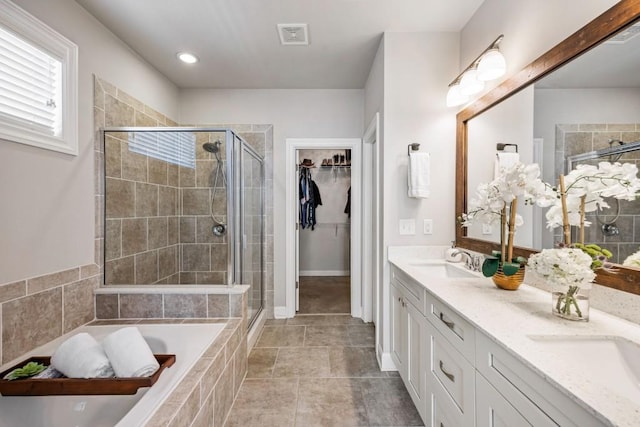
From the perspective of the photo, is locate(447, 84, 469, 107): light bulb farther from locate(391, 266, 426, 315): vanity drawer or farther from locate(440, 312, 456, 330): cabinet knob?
locate(440, 312, 456, 330): cabinet knob

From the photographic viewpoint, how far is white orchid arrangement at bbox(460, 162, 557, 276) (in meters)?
1.27

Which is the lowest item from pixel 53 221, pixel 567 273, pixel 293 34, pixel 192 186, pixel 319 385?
pixel 319 385

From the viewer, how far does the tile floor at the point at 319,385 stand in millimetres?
1732

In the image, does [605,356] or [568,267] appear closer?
[605,356]

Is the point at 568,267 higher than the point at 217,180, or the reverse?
the point at 217,180

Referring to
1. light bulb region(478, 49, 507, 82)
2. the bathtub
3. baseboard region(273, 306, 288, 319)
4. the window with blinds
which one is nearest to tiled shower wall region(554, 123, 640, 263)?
light bulb region(478, 49, 507, 82)

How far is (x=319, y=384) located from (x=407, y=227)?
1.36m

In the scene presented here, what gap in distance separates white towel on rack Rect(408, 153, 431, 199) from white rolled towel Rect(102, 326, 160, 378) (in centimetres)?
193

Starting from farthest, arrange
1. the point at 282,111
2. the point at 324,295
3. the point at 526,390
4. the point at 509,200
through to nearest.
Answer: the point at 324,295 → the point at 282,111 → the point at 509,200 → the point at 526,390

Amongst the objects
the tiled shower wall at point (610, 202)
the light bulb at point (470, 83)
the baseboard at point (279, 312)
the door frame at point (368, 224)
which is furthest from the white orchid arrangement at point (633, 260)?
the baseboard at point (279, 312)

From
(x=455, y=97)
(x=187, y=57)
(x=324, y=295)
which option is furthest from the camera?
(x=324, y=295)

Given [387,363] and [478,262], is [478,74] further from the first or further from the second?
[387,363]

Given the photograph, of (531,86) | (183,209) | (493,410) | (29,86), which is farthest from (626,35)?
(183,209)

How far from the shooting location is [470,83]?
1.90m
